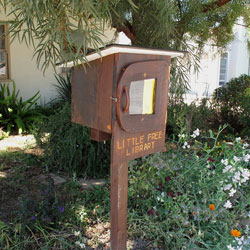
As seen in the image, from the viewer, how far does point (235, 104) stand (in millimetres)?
5848

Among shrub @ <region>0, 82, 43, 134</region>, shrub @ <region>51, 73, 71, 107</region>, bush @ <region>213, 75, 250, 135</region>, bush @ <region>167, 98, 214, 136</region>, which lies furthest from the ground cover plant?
shrub @ <region>51, 73, 71, 107</region>

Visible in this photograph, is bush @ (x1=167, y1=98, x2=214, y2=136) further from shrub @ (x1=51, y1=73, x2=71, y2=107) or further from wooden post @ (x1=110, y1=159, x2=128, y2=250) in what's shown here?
wooden post @ (x1=110, y1=159, x2=128, y2=250)

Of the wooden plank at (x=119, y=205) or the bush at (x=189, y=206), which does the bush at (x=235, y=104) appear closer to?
the bush at (x=189, y=206)

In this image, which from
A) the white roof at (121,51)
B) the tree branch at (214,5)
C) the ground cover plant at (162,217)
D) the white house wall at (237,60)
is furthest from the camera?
the white house wall at (237,60)

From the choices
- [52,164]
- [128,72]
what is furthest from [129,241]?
[52,164]

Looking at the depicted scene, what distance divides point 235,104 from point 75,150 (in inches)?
149

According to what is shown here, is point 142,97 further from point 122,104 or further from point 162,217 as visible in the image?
point 162,217

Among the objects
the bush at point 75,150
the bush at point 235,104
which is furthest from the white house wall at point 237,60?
the bush at point 75,150

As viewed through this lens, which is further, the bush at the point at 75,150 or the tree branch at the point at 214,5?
the tree branch at the point at 214,5

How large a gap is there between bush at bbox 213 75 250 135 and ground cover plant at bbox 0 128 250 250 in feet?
9.87

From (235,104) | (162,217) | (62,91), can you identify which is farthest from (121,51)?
(62,91)

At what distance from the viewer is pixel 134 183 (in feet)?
8.46

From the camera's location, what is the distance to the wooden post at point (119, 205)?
1884mm

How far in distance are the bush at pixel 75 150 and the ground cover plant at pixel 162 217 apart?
76 cm
